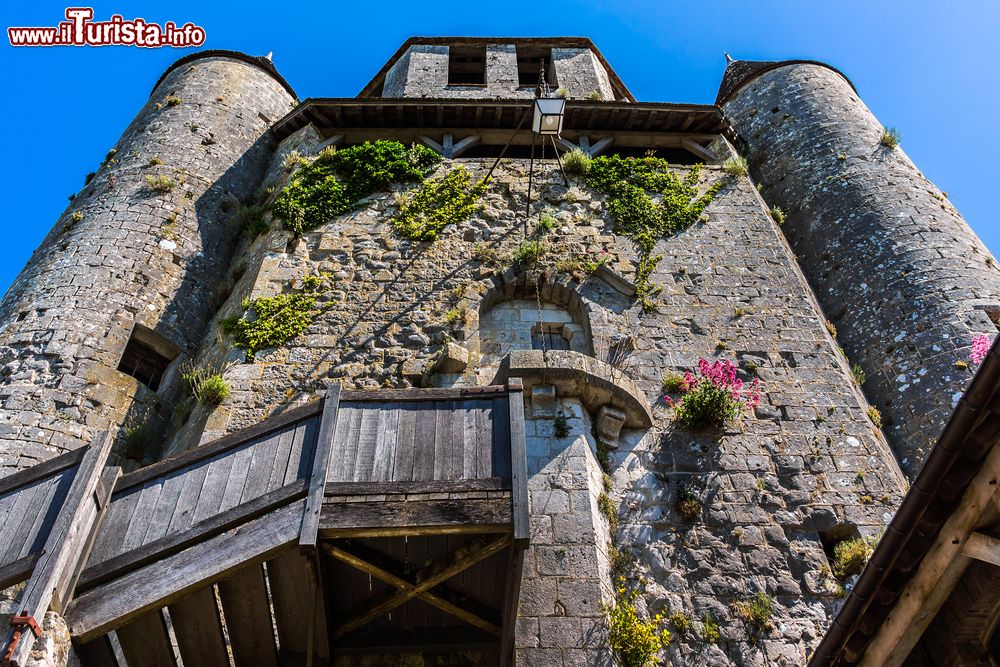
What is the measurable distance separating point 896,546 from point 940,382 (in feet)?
22.5

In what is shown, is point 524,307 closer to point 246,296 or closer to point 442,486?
point 246,296

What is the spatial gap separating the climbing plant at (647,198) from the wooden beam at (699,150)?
94cm

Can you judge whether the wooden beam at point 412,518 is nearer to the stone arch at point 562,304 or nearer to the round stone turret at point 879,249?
the stone arch at point 562,304

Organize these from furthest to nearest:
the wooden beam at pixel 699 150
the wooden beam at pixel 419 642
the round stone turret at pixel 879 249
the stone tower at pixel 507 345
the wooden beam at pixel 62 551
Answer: the wooden beam at pixel 699 150, the round stone turret at pixel 879 249, the wooden beam at pixel 419 642, the stone tower at pixel 507 345, the wooden beam at pixel 62 551

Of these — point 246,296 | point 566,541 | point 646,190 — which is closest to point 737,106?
point 646,190

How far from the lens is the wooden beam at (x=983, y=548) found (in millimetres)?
3828

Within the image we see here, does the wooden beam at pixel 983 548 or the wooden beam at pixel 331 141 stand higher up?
the wooden beam at pixel 331 141

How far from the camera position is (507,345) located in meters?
9.63

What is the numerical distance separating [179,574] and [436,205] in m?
7.34

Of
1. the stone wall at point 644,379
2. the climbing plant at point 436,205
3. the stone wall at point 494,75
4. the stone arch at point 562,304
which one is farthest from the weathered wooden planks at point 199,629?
the stone wall at point 494,75

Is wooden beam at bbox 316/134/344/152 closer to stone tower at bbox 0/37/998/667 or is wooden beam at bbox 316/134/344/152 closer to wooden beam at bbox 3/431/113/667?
stone tower at bbox 0/37/998/667

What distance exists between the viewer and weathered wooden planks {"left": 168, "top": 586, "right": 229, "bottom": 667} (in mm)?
5363

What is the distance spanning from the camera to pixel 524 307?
401 inches

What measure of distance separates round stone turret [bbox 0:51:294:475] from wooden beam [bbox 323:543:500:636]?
16.5 ft
